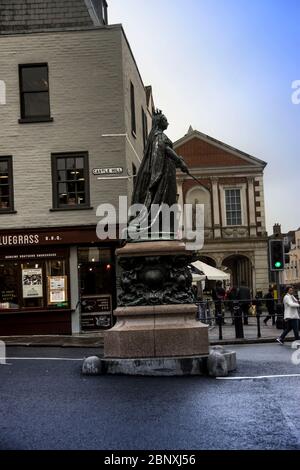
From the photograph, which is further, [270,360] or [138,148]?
[138,148]

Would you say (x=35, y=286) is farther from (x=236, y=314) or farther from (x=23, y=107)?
A: (x=236, y=314)

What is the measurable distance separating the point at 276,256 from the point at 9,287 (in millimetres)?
8934

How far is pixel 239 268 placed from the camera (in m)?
55.6

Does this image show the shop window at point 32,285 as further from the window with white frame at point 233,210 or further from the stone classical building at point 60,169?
the window with white frame at point 233,210

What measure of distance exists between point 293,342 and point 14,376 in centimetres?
957

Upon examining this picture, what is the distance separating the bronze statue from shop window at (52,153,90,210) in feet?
38.4

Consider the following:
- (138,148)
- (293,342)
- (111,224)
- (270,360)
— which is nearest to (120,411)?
(270,360)

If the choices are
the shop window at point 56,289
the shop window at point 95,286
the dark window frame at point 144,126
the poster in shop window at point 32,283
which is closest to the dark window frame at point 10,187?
the poster in shop window at point 32,283

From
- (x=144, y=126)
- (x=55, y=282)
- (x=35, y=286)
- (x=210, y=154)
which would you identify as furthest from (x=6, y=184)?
(x=210, y=154)

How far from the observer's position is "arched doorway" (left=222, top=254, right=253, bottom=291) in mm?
52531

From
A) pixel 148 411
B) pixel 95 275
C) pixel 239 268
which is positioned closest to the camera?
pixel 148 411

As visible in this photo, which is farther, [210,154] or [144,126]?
[210,154]

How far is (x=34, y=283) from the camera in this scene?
23891 millimetres

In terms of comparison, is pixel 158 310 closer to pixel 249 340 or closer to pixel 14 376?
pixel 14 376
